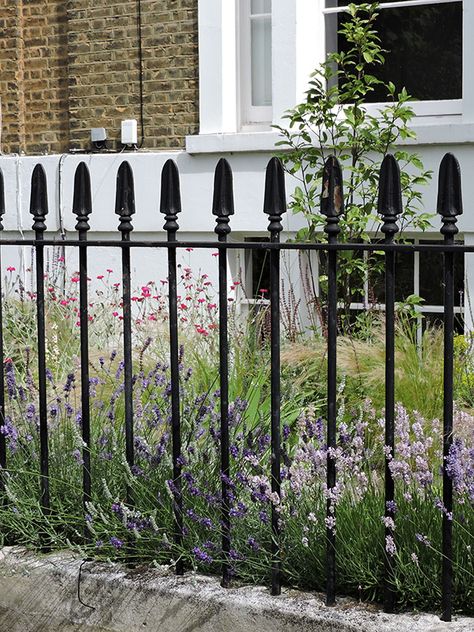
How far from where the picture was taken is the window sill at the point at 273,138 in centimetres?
659

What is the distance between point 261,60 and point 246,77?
155mm

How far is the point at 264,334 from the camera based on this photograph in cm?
602

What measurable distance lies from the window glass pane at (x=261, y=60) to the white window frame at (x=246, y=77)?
0.03 metres

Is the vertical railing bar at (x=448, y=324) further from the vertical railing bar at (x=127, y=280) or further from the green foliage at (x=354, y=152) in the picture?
the green foliage at (x=354, y=152)

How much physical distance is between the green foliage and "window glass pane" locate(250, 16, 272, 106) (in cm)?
67

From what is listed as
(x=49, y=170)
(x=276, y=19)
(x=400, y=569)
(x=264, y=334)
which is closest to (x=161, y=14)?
(x=276, y=19)

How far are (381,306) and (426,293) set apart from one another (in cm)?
50

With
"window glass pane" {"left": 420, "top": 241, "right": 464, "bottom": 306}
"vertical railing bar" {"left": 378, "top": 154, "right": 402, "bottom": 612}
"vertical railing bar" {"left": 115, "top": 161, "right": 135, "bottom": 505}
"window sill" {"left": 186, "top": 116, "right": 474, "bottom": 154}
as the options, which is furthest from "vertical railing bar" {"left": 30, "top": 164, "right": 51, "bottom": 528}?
"window glass pane" {"left": 420, "top": 241, "right": 464, "bottom": 306}

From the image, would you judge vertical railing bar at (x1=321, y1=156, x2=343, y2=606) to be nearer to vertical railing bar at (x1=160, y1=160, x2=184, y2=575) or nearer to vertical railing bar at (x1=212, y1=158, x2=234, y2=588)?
vertical railing bar at (x1=212, y1=158, x2=234, y2=588)

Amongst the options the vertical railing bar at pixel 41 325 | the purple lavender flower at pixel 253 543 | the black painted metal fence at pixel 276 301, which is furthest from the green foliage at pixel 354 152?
the purple lavender flower at pixel 253 543

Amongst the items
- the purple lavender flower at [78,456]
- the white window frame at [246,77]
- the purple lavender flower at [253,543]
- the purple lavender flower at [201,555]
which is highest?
the white window frame at [246,77]

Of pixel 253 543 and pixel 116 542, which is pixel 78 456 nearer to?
pixel 116 542

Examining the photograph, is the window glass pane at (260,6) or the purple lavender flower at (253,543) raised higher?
the window glass pane at (260,6)

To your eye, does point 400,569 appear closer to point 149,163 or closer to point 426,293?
point 426,293
